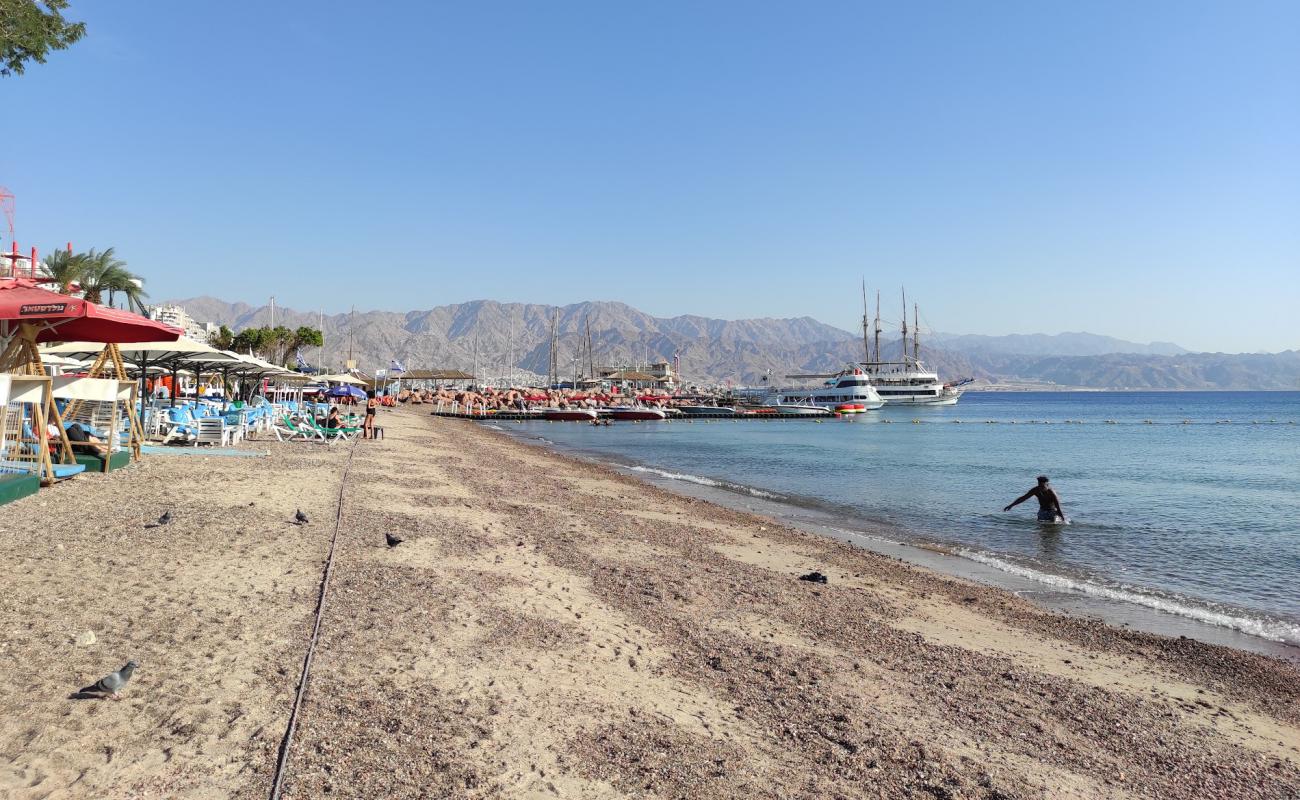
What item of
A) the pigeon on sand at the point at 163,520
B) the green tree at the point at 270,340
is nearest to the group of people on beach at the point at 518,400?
the green tree at the point at 270,340

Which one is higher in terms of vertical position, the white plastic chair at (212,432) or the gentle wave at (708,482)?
the white plastic chair at (212,432)

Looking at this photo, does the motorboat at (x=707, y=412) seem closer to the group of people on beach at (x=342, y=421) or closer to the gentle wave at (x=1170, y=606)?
the group of people on beach at (x=342, y=421)

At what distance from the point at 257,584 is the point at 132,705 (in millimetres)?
2494

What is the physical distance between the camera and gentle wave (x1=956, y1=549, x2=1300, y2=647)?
8.80m

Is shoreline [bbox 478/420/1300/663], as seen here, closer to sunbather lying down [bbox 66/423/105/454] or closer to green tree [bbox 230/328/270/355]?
sunbather lying down [bbox 66/423/105/454]

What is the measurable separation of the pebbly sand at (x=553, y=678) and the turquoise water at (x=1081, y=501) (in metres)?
3.09

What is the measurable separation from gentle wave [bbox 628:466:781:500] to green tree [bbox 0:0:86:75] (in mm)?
16292

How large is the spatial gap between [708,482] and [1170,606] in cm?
1489

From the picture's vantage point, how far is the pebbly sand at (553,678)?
3926 mm

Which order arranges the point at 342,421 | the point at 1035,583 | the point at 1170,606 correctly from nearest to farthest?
1. the point at 1170,606
2. the point at 1035,583
3. the point at 342,421

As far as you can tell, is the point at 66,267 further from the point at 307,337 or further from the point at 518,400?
the point at 518,400

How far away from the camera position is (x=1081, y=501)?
Result: 2148 centimetres

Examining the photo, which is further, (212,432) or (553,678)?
(212,432)

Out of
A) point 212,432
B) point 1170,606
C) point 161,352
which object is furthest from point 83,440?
point 1170,606
